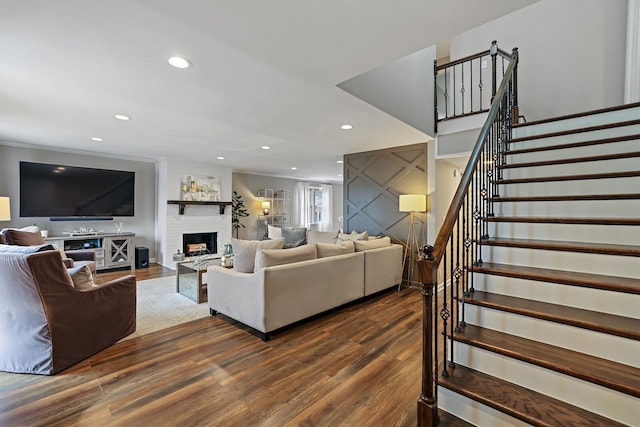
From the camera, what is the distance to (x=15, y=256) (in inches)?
82.1

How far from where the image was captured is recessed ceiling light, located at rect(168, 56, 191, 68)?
2080 mm

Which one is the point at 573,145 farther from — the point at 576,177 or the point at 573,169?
the point at 576,177

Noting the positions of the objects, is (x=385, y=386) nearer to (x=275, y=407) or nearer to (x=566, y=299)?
(x=275, y=407)

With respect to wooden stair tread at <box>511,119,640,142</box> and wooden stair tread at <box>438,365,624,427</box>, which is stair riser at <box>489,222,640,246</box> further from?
→ wooden stair tread at <box>511,119,640,142</box>

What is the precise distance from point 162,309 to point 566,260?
13.3ft

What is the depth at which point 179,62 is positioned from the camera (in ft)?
7.01

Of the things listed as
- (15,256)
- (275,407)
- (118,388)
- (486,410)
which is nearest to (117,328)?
(118,388)

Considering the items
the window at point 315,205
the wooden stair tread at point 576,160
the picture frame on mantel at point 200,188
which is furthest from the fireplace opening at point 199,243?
the wooden stair tread at point 576,160

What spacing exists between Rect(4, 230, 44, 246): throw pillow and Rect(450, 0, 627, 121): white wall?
7.30 meters

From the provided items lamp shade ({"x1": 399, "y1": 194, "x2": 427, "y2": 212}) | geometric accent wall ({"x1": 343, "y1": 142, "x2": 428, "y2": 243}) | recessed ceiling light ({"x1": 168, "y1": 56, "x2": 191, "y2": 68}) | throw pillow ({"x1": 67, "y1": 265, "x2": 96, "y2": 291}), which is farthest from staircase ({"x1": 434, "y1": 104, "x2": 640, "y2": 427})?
throw pillow ({"x1": 67, "y1": 265, "x2": 96, "y2": 291})

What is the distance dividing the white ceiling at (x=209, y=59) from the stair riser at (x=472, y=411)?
2200 millimetres

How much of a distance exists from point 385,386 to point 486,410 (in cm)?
68

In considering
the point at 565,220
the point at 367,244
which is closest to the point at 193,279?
the point at 367,244

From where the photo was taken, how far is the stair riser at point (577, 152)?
247 cm
